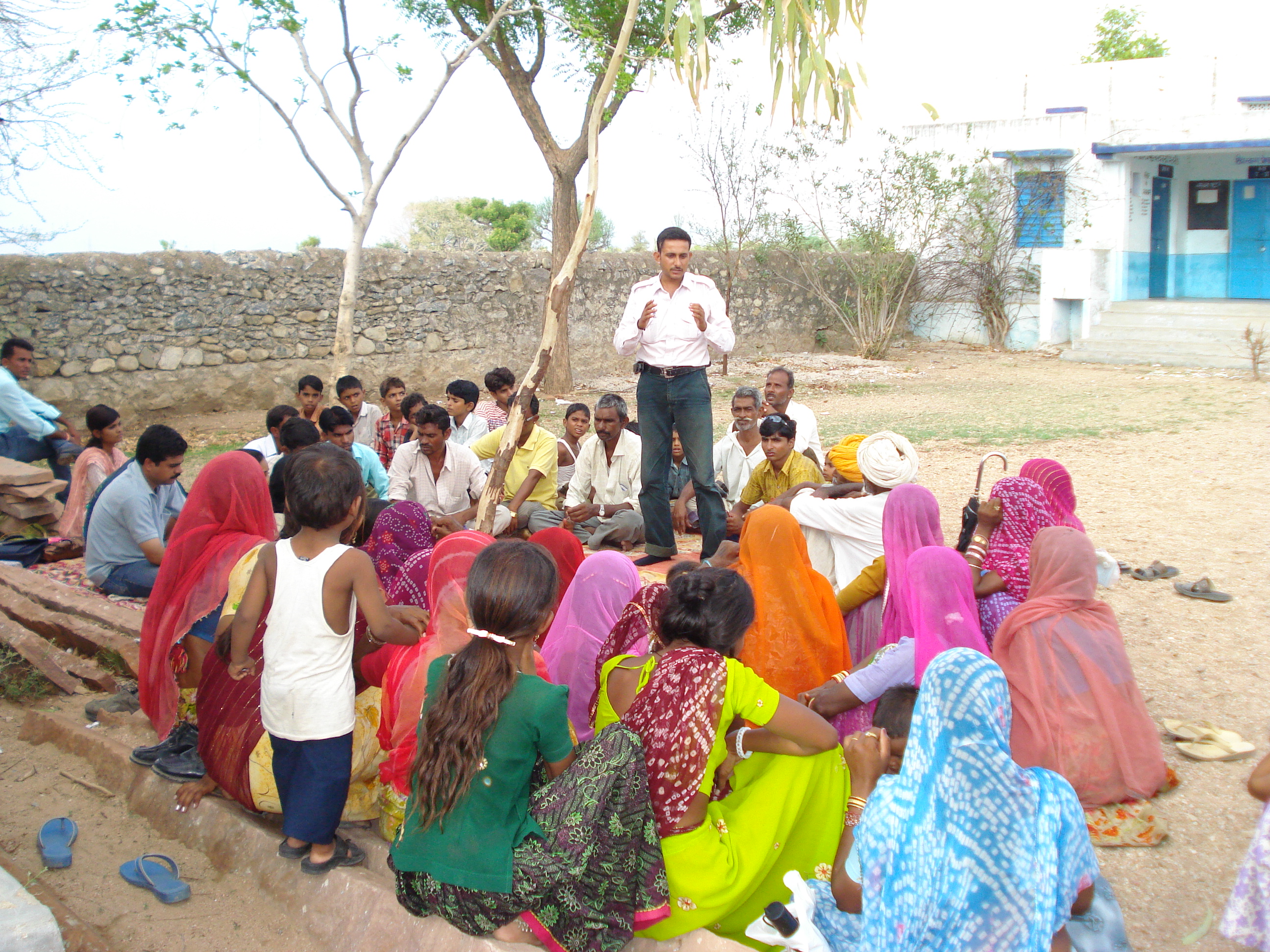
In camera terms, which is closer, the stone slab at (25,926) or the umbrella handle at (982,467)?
the stone slab at (25,926)

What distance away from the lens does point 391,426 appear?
7.34 meters

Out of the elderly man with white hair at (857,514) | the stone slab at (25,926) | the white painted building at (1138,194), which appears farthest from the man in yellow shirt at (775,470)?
the white painted building at (1138,194)

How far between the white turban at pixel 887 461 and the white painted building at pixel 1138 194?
43.9 ft

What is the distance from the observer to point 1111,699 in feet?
9.22

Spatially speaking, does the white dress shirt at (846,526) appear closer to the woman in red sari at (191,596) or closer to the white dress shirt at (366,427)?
the woman in red sari at (191,596)

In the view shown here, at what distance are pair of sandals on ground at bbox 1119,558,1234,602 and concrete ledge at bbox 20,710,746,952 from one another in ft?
11.9

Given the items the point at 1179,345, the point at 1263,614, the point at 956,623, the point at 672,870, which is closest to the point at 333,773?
the point at 672,870

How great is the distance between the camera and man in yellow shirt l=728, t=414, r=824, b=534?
5344 mm

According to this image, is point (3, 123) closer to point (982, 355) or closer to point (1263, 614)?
point (1263, 614)

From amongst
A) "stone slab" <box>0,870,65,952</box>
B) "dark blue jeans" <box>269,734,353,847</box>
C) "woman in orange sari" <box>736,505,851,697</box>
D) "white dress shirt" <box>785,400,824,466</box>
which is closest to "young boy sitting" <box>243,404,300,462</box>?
"white dress shirt" <box>785,400,824,466</box>

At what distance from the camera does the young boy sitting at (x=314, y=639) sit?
2629 mm

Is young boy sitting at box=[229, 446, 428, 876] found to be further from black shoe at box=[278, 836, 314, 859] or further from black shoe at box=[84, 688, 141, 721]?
black shoe at box=[84, 688, 141, 721]

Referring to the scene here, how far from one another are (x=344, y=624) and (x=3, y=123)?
9.42 meters

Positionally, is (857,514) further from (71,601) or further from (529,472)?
(71,601)
